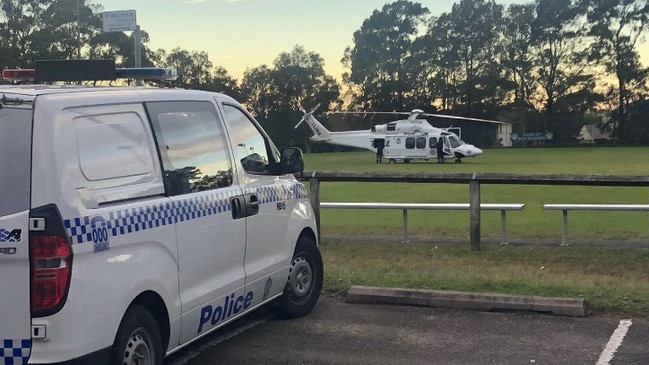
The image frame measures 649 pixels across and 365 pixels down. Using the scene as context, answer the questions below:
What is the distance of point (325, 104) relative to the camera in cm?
8581

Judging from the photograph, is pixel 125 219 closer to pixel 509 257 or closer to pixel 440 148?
pixel 509 257

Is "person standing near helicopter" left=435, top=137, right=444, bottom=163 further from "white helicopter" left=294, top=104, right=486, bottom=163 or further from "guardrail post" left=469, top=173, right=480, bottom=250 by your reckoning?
"guardrail post" left=469, top=173, right=480, bottom=250

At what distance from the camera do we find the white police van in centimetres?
336

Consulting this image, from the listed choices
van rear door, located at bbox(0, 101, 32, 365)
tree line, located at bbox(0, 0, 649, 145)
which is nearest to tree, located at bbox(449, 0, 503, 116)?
tree line, located at bbox(0, 0, 649, 145)

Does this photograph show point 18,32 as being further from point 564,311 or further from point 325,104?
point 564,311

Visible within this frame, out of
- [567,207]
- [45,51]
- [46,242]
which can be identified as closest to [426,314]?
[46,242]

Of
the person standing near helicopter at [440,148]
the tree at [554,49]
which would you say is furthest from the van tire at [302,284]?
the tree at [554,49]

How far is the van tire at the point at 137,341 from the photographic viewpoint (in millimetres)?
3730

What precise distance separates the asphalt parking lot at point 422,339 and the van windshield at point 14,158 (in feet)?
6.61

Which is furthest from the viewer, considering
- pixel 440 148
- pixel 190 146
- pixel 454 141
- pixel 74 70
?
pixel 454 141

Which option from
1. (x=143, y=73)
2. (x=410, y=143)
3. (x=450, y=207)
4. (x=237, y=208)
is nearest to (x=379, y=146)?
(x=410, y=143)

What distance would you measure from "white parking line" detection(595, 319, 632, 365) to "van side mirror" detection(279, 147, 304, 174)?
263 cm

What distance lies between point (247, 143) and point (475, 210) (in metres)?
5.66

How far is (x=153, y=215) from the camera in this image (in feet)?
13.1
